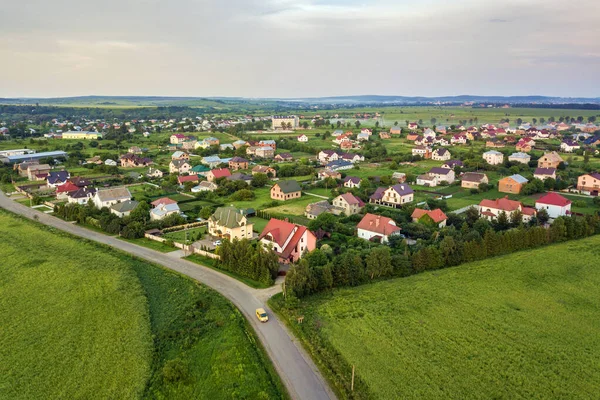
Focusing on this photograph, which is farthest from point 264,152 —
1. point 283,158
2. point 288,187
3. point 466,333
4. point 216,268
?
point 466,333

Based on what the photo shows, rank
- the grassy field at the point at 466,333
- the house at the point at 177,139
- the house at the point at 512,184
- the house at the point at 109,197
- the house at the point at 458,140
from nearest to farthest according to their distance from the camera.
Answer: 1. the grassy field at the point at 466,333
2. the house at the point at 109,197
3. the house at the point at 512,184
4. the house at the point at 458,140
5. the house at the point at 177,139

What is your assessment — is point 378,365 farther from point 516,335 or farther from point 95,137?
point 95,137

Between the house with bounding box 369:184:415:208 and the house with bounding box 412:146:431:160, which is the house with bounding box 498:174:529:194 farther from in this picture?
the house with bounding box 412:146:431:160

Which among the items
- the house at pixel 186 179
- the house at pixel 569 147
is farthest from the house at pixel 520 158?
the house at pixel 186 179

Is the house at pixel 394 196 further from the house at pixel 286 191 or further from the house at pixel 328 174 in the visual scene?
the house at pixel 328 174

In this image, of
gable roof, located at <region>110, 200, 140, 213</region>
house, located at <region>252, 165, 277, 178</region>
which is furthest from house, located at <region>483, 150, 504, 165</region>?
gable roof, located at <region>110, 200, 140, 213</region>
